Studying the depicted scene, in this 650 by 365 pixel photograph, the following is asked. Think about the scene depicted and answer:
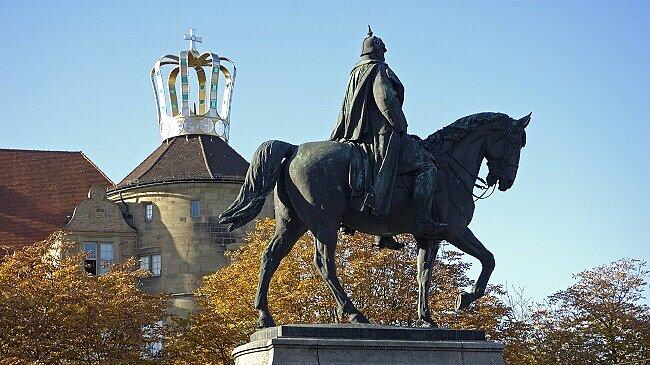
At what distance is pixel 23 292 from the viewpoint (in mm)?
40625

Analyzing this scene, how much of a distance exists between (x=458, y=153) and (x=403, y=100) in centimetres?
98

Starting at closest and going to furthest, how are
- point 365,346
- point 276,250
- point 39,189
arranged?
point 365,346 < point 276,250 < point 39,189

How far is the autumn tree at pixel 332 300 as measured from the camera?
39969mm

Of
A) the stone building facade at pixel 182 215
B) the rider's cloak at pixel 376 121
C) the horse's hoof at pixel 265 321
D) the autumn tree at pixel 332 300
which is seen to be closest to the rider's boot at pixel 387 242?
the rider's cloak at pixel 376 121

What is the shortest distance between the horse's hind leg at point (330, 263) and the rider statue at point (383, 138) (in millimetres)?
536

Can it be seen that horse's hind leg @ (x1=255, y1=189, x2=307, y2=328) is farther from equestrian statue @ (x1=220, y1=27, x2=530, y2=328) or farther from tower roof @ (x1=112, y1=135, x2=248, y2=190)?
tower roof @ (x1=112, y1=135, x2=248, y2=190)

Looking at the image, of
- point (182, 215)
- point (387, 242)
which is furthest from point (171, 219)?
point (387, 242)

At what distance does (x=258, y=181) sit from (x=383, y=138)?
1.58 m

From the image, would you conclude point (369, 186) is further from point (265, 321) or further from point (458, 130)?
point (265, 321)

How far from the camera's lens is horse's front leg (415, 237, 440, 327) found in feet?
50.2

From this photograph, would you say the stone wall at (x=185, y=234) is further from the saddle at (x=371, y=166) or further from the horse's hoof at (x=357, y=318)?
the horse's hoof at (x=357, y=318)

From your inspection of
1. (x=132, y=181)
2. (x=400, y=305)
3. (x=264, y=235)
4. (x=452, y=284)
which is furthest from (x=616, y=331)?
(x=132, y=181)

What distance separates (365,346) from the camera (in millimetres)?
14062

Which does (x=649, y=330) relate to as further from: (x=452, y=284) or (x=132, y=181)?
(x=132, y=181)
